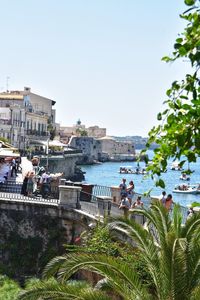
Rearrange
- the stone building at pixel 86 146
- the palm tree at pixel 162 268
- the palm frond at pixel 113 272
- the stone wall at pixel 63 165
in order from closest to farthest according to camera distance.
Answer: the palm tree at pixel 162 268, the palm frond at pixel 113 272, the stone wall at pixel 63 165, the stone building at pixel 86 146

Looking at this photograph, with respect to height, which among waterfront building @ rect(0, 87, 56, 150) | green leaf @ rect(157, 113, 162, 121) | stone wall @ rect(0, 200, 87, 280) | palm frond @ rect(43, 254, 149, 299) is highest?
waterfront building @ rect(0, 87, 56, 150)

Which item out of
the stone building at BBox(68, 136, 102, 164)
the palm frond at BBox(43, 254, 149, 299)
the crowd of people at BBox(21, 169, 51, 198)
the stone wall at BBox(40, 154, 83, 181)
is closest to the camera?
the palm frond at BBox(43, 254, 149, 299)

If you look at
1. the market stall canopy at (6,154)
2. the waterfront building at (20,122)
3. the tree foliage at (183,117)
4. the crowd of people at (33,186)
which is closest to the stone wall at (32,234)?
the crowd of people at (33,186)

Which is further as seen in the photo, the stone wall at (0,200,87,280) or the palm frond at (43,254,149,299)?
the stone wall at (0,200,87,280)

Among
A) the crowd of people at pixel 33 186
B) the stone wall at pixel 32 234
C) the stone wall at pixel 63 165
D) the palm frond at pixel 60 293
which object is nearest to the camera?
the palm frond at pixel 60 293

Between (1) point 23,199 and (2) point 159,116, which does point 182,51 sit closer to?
(2) point 159,116

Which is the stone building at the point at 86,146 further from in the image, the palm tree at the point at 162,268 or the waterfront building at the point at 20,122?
the palm tree at the point at 162,268

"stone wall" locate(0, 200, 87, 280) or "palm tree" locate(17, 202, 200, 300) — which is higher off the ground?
"palm tree" locate(17, 202, 200, 300)

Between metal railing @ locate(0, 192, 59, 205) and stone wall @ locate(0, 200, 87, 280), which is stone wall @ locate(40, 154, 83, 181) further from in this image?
stone wall @ locate(0, 200, 87, 280)

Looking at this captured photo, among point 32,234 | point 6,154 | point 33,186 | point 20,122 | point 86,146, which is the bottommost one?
point 32,234

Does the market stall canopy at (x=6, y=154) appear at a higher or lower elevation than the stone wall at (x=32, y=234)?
higher

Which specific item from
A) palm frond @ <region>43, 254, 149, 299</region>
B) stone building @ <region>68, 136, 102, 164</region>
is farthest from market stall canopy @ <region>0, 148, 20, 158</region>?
stone building @ <region>68, 136, 102, 164</region>

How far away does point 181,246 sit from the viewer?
9.59 m

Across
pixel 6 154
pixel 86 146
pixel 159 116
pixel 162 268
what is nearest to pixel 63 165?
pixel 6 154
